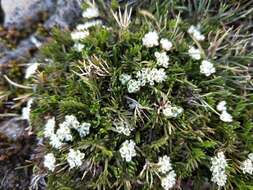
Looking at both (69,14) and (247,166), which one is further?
(69,14)

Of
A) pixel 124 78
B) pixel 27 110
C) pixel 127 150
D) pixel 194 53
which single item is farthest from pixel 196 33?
pixel 27 110

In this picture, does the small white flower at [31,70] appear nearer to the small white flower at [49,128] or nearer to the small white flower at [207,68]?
the small white flower at [49,128]

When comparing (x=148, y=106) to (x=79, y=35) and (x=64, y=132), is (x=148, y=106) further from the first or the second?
(x=79, y=35)

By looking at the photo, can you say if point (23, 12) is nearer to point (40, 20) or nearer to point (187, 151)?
point (40, 20)

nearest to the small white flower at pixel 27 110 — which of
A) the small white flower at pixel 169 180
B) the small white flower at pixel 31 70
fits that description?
the small white flower at pixel 31 70

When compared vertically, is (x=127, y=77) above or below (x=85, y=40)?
below

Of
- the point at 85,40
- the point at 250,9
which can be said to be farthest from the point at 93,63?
the point at 250,9

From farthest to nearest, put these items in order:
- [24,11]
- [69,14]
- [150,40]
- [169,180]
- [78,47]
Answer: [24,11]
[69,14]
[78,47]
[150,40]
[169,180]

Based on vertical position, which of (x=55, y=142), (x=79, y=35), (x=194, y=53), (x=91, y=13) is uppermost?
(x=91, y=13)
